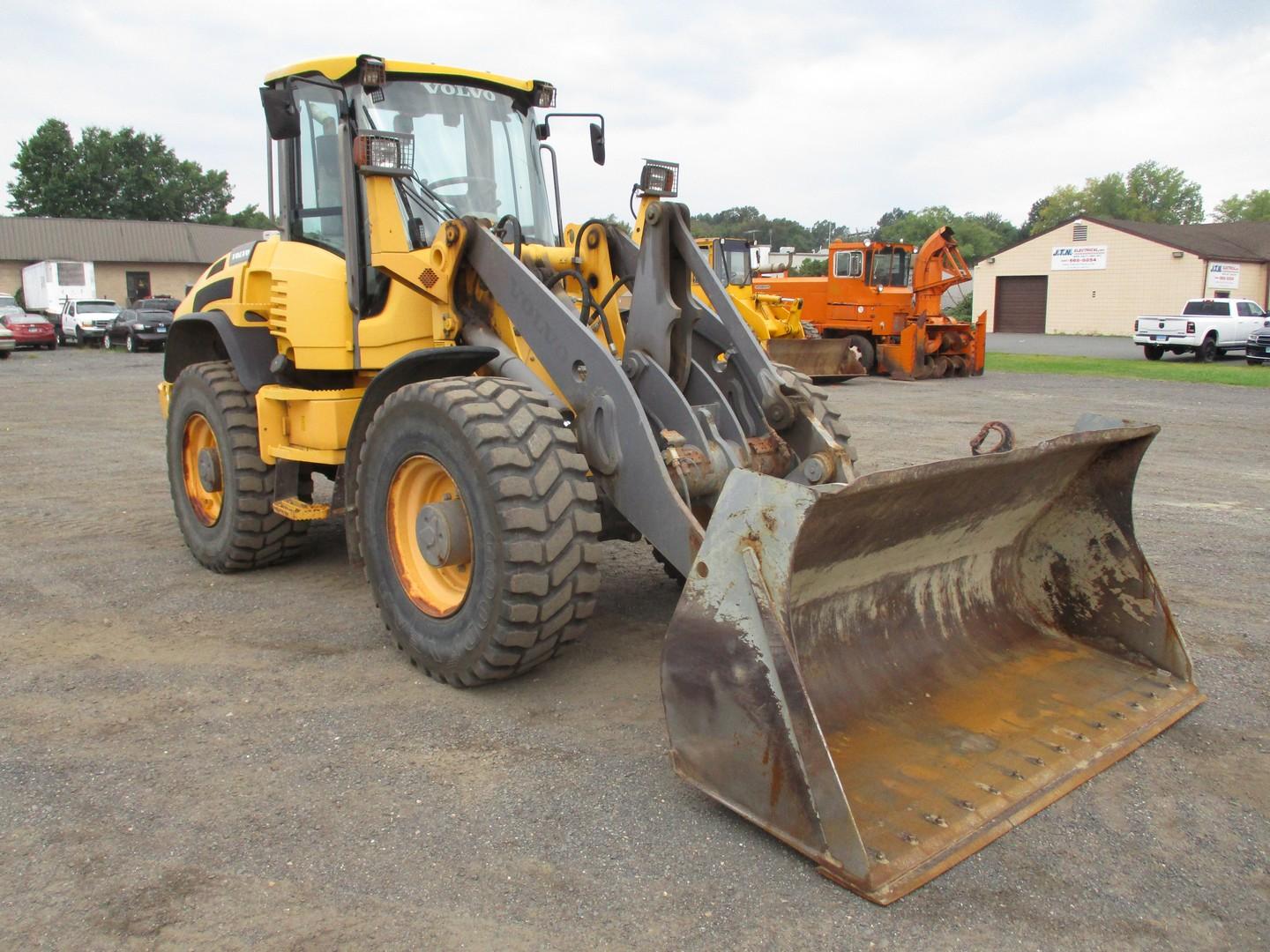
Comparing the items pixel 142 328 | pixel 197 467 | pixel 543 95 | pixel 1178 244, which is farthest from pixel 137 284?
pixel 543 95

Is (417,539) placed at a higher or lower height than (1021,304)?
lower

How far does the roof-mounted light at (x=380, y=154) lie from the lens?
4.69 meters

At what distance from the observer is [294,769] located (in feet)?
11.9

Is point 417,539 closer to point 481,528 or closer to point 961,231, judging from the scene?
point 481,528

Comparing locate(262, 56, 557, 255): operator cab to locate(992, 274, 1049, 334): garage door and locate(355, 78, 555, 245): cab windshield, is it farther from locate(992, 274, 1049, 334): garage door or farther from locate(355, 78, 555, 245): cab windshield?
locate(992, 274, 1049, 334): garage door

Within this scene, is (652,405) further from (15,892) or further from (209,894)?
(15,892)

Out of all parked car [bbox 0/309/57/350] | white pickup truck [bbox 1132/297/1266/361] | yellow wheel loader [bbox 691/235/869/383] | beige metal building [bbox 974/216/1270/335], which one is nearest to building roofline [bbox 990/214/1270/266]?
beige metal building [bbox 974/216/1270/335]

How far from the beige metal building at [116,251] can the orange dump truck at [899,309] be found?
33495 mm

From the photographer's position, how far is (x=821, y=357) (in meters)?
20.0

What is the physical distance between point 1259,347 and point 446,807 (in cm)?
2808

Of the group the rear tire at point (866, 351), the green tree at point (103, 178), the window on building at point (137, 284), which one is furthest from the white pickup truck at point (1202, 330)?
the green tree at point (103, 178)

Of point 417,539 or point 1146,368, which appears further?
point 1146,368

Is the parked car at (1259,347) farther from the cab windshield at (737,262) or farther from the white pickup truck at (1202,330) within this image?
the cab windshield at (737,262)

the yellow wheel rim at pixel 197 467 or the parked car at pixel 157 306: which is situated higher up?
the parked car at pixel 157 306
